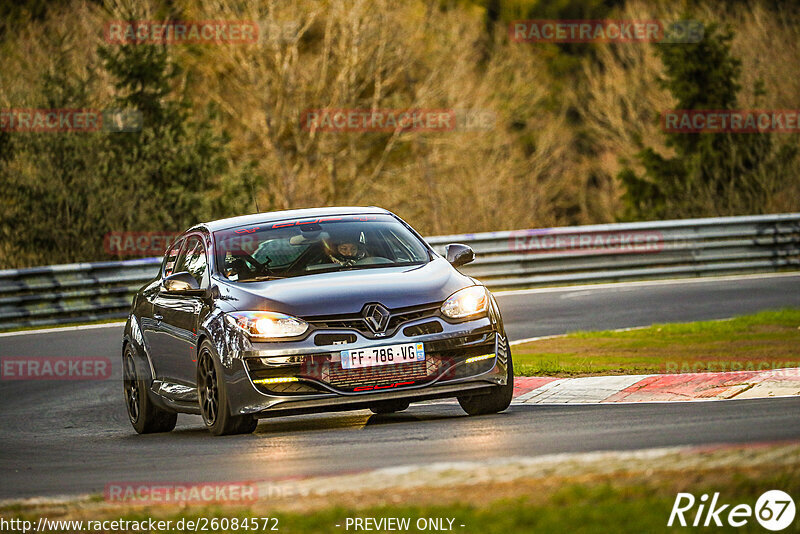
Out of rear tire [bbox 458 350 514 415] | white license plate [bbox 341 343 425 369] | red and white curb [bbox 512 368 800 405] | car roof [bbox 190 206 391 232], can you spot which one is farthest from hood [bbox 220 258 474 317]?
red and white curb [bbox 512 368 800 405]

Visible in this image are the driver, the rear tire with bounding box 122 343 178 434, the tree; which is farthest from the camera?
the tree

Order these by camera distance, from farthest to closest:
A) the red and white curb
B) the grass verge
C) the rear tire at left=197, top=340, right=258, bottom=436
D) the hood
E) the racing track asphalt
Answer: the grass verge < the red and white curb < the rear tire at left=197, top=340, right=258, bottom=436 < the hood < the racing track asphalt

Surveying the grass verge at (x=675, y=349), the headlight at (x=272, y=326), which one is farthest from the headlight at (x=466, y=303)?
the grass verge at (x=675, y=349)

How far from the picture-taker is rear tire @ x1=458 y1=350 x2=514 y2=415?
10.1m

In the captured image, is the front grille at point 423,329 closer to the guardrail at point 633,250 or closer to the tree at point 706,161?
the guardrail at point 633,250

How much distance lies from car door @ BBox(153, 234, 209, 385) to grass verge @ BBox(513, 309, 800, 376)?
3433 mm

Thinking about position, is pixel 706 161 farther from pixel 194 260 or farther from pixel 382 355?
pixel 382 355

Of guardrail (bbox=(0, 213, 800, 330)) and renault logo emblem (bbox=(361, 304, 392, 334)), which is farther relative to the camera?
guardrail (bbox=(0, 213, 800, 330))

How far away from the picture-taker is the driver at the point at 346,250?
1045cm

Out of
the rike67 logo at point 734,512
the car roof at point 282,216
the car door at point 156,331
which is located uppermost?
the car roof at point 282,216

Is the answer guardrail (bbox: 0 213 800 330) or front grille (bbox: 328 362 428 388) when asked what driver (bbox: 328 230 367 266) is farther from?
guardrail (bbox: 0 213 800 330)

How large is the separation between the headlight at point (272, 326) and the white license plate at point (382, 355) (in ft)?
1.15

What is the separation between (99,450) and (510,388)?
294cm

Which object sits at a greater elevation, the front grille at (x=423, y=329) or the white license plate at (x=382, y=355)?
the front grille at (x=423, y=329)
